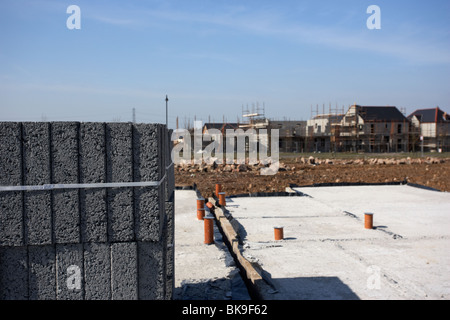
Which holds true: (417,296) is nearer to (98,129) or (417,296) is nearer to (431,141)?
(98,129)

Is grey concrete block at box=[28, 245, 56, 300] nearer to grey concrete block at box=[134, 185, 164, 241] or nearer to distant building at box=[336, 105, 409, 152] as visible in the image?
grey concrete block at box=[134, 185, 164, 241]

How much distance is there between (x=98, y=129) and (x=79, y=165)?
1.21 ft

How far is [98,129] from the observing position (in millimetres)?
3613

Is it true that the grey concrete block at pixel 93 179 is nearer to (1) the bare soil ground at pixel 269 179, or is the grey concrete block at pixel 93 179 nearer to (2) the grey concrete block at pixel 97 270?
(2) the grey concrete block at pixel 97 270

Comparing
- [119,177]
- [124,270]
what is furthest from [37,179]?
[124,270]

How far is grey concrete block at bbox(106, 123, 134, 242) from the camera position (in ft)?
12.0

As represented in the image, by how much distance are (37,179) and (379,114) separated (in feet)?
184

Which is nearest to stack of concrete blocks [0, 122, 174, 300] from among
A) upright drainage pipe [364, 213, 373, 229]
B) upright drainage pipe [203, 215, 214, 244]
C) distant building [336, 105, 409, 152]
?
upright drainage pipe [203, 215, 214, 244]

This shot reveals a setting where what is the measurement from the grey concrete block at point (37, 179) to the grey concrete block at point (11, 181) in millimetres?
48

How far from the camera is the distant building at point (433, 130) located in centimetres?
5500

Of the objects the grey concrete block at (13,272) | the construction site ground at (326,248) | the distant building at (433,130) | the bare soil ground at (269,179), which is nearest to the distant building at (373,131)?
the distant building at (433,130)

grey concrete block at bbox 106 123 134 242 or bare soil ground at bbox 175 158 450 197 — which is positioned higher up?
grey concrete block at bbox 106 123 134 242
